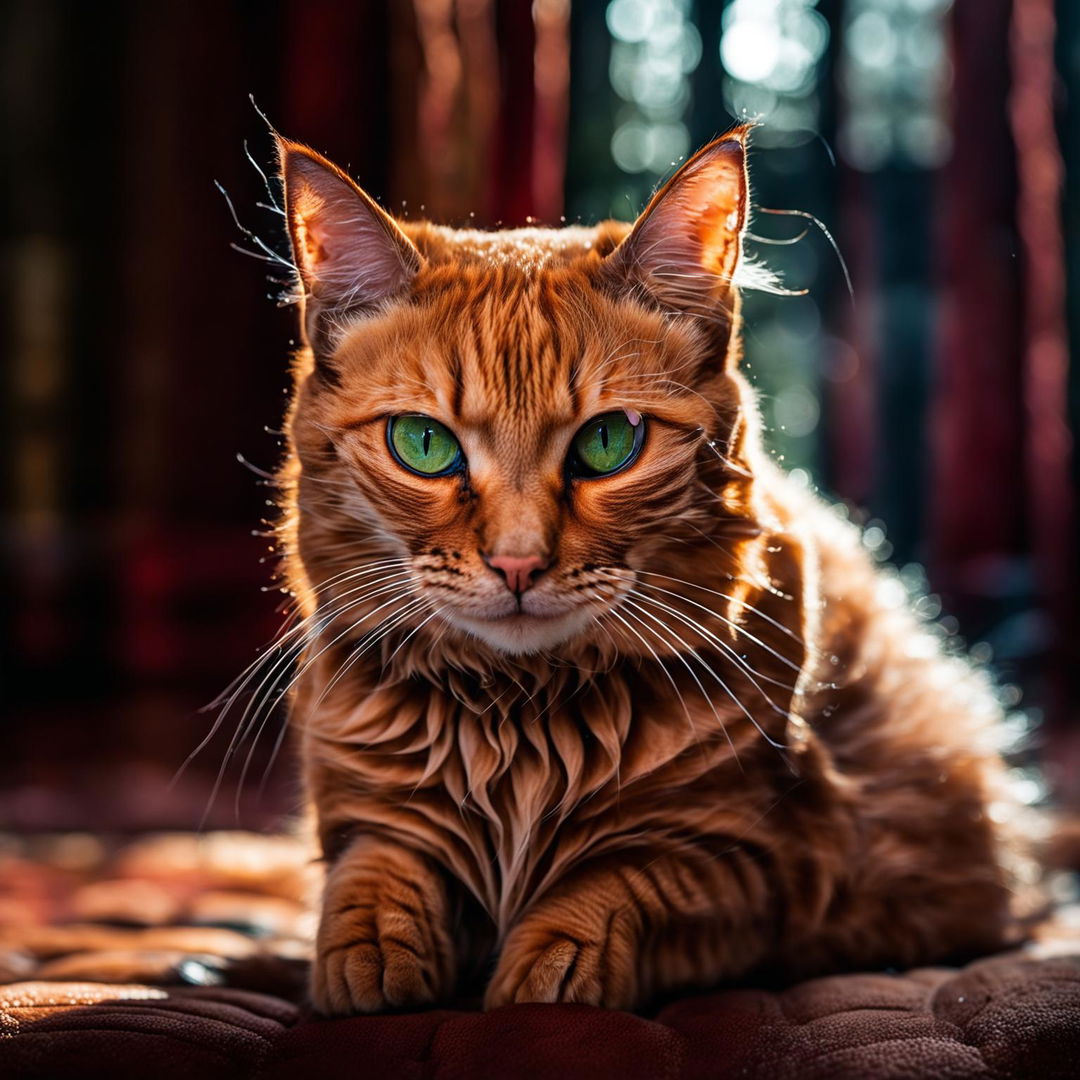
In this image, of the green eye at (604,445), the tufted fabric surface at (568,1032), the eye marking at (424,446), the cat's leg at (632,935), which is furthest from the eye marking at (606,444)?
the tufted fabric surface at (568,1032)

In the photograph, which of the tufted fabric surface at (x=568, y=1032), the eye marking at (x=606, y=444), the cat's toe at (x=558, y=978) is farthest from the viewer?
the eye marking at (x=606, y=444)

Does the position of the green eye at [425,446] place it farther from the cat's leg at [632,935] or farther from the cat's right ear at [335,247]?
the cat's leg at [632,935]

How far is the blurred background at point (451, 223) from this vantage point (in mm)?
2480

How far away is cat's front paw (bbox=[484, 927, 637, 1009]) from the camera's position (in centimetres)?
91

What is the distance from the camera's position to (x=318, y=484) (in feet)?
3.66

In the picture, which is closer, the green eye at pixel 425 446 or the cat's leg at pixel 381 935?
the cat's leg at pixel 381 935

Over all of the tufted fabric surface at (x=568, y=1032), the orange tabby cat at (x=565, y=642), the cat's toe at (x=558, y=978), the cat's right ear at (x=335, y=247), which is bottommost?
the tufted fabric surface at (x=568, y=1032)

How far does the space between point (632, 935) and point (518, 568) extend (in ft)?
1.08

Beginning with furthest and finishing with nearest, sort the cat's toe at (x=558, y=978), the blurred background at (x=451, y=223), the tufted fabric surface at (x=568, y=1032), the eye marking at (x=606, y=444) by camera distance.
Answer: the blurred background at (x=451, y=223) → the eye marking at (x=606, y=444) → the cat's toe at (x=558, y=978) → the tufted fabric surface at (x=568, y=1032)

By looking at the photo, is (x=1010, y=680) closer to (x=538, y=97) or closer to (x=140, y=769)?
(x=538, y=97)

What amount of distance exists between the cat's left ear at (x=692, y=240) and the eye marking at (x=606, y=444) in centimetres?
15

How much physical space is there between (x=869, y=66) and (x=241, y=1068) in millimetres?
3868

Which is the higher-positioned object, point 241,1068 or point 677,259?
point 677,259

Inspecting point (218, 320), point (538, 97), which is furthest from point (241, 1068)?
point (218, 320)
